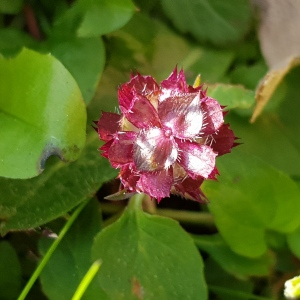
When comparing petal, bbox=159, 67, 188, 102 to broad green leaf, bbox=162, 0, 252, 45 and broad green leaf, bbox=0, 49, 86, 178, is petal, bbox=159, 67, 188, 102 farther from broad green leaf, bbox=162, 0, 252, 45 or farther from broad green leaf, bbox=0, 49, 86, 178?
broad green leaf, bbox=162, 0, 252, 45

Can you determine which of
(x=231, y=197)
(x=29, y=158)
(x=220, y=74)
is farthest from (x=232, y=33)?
(x=29, y=158)

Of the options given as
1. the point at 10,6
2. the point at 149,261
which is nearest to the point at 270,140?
the point at 149,261

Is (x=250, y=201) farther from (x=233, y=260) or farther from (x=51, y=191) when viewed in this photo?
(x=51, y=191)

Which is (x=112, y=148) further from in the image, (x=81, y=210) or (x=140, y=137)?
(x=81, y=210)

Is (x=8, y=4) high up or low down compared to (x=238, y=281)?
up

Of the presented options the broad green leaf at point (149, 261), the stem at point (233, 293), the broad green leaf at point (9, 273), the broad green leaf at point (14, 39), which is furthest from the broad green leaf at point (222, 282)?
the broad green leaf at point (14, 39)

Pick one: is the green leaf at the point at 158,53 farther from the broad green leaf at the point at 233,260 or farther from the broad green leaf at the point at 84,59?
the broad green leaf at the point at 233,260

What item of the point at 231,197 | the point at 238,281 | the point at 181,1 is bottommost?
the point at 238,281
